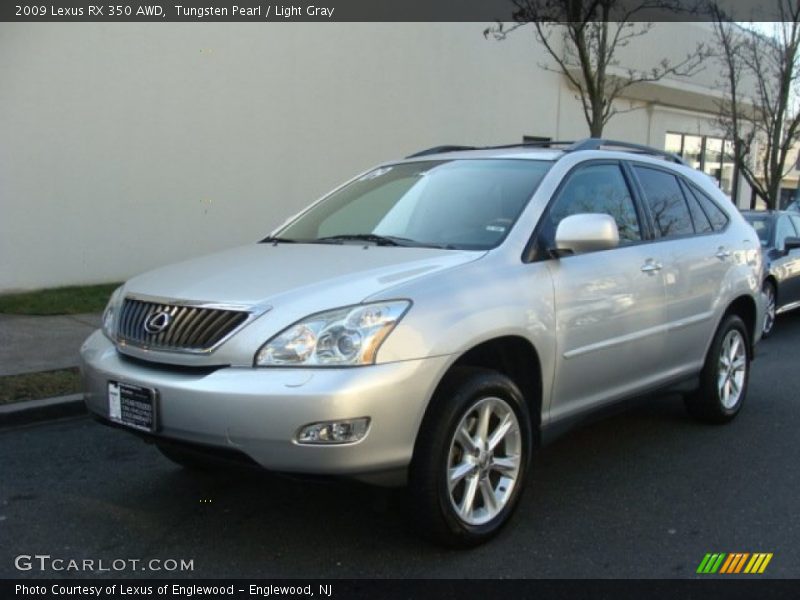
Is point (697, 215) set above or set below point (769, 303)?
above

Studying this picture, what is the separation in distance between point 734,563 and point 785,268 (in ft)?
22.8

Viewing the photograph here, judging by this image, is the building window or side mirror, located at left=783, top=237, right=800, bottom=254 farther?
the building window

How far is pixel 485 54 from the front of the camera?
46.8ft

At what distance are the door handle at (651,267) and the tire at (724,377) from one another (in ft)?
3.27

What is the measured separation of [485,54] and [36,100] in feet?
26.2

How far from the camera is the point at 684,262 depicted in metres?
4.79

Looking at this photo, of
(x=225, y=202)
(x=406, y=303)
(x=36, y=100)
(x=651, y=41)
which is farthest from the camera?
(x=651, y=41)

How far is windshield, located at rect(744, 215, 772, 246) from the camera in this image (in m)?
9.62

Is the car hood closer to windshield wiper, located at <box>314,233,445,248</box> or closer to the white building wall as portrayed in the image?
windshield wiper, located at <box>314,233,445,248</box>

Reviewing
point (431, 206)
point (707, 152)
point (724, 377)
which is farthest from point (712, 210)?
point (707, 152)
